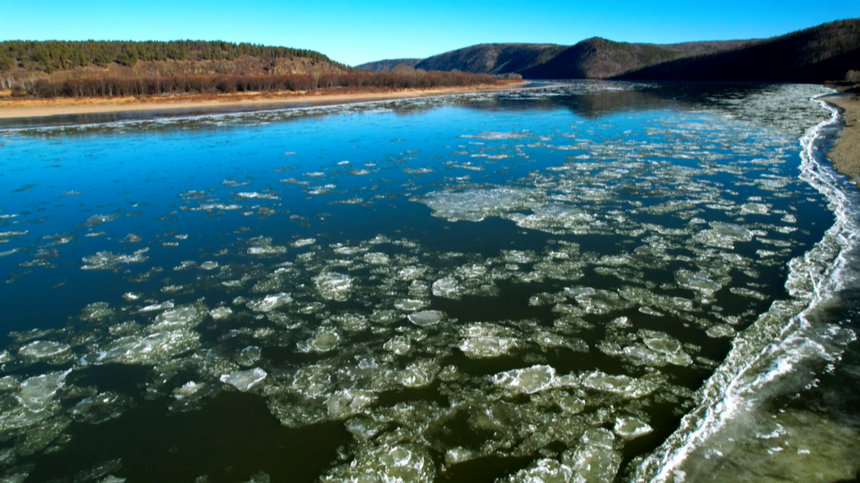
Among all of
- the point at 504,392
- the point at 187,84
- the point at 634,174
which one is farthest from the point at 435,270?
the point at 187,84

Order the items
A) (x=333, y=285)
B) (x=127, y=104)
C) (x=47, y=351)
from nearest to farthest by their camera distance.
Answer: (x=47, y=351), (x=333, y=285), (x=127, y=104)

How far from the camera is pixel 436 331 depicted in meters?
4.81

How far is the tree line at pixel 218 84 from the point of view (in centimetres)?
4394

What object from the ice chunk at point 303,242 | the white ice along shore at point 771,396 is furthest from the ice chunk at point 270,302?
the white ice along shore at point 771,396

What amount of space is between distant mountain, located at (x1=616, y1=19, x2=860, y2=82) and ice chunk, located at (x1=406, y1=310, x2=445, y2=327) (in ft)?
324

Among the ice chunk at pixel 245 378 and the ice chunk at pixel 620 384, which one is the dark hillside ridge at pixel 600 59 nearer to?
the ice chunk at pixel 620 384

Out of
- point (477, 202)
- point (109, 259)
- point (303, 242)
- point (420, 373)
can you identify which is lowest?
point (420, 373)

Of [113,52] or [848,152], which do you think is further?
[113,52]

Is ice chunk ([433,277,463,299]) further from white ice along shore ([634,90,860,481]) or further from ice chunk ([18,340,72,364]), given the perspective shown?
ice chunk ([18,340,72,364])

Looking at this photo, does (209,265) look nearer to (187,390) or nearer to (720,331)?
(187,390)

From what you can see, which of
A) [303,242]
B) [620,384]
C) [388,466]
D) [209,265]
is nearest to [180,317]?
[209,265]

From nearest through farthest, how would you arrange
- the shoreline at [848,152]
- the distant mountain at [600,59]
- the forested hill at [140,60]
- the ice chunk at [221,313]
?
the ice chunk at [221,313]
the shoreline at [848,152]
the forested hill at [140,60]
the distant mountain at [600,59]

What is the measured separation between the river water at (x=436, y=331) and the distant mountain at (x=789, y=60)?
95.1m

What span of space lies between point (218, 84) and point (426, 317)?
56.1m
